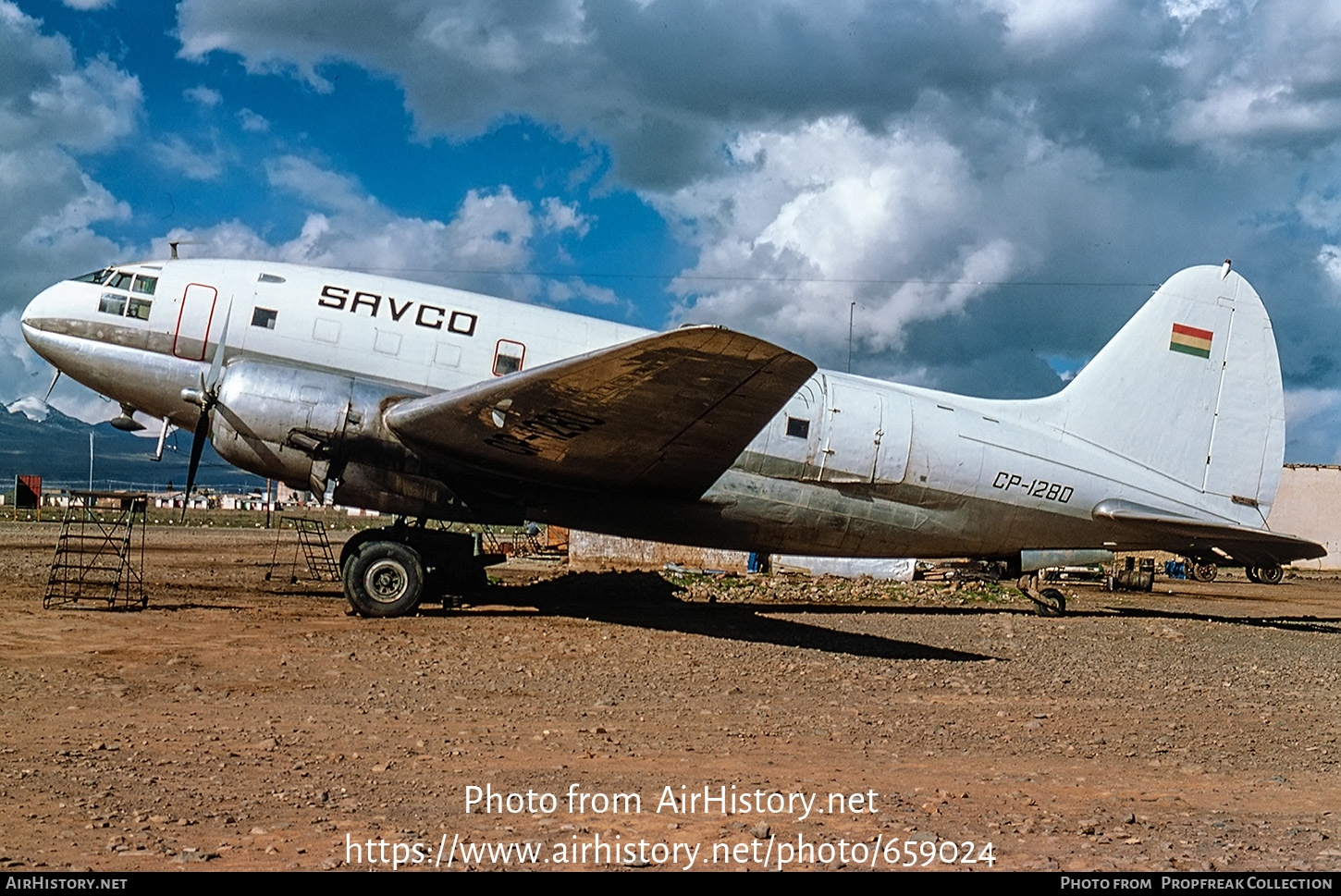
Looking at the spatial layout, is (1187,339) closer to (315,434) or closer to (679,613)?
(679,613)

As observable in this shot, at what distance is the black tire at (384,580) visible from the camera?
1258 centimetres

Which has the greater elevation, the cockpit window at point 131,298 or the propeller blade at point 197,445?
the cockpit window at point 131,298

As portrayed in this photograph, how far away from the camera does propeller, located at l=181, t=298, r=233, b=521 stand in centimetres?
1248

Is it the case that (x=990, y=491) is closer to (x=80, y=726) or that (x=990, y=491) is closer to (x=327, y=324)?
(x=327, y=324)

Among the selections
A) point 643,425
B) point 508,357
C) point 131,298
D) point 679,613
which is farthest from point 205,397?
point 679,613

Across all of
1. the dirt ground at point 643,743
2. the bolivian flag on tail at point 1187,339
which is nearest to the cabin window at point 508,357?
the dirt ground at point 643,743

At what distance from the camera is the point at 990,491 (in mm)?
14445

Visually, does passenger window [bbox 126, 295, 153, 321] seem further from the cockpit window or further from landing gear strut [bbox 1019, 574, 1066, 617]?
landing gear strut [bbox 1019, 574, 1066, 617]

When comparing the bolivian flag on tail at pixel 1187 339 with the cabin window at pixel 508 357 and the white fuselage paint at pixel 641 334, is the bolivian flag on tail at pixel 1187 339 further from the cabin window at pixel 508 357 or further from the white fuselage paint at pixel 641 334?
the cabin window at pixel 508 357

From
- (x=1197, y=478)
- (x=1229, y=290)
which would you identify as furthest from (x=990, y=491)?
(x=1229, y=290)

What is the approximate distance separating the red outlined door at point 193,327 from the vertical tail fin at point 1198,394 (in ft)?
41.0

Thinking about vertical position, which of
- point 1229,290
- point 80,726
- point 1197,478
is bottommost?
point 80,726

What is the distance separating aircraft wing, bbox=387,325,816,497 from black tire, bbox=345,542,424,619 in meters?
1.41

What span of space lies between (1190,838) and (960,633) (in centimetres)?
852
